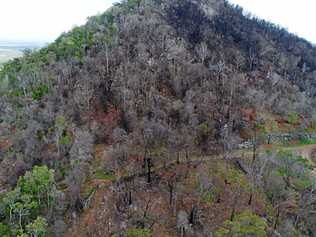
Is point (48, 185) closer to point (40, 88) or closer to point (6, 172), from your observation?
point (6, 172)

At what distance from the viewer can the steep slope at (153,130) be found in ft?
139

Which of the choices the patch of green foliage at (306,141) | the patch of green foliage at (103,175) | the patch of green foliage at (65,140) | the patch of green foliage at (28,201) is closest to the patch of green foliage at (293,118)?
the patch of green foliage at (306,141)

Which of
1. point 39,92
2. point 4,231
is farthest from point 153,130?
point 39,92

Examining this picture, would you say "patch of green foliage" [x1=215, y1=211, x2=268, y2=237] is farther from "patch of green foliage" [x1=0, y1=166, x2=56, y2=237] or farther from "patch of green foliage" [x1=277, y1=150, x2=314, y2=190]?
"patch of green foliage" [x1=0, y1=166, x2=56, y2=237]

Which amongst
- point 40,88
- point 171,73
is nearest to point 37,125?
point 40,88

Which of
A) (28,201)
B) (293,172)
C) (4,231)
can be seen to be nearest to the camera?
(4,231)

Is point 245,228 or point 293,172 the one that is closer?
point 245,228

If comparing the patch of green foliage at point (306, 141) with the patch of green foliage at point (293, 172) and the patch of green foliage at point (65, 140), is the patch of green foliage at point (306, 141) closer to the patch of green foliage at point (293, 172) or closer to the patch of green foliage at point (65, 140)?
the patch of green foliage at point (293, 172)

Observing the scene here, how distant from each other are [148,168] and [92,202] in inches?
341

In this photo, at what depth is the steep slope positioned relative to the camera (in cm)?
4222

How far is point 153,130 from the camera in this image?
161ft

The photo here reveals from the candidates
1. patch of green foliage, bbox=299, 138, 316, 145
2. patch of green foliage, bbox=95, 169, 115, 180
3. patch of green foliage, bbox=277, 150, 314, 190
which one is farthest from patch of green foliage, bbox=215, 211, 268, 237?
patch of green foliage, bbox=299, 138, 316, 145

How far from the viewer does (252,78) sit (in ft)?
239

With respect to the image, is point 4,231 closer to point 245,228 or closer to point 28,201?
point 28,201
